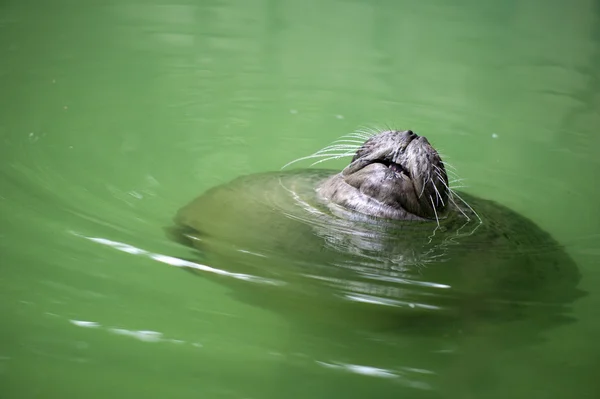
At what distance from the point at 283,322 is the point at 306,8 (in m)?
8.05

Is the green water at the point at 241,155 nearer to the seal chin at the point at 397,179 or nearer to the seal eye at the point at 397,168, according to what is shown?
the seal chin at the point at 397,179

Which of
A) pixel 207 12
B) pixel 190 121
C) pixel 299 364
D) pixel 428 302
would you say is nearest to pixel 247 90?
pixel 190 121

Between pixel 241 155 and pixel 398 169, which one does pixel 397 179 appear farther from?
pixel 241 155

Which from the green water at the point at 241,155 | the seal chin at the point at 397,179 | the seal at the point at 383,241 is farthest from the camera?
the seal chin at the point at 397,179

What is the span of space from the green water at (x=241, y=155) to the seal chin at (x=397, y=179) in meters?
0.91

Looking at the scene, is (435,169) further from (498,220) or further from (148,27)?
(148,27)

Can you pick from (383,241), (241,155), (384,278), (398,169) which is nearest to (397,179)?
(398,169)

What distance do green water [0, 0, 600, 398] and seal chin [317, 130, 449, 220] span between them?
91 centimetres

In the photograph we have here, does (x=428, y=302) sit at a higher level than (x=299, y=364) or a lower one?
higher

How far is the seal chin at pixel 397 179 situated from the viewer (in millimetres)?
4035

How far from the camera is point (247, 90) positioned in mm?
6820

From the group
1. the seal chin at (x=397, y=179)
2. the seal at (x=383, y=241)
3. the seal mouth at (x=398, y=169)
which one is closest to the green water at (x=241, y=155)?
the seal at (x=383, y=241)

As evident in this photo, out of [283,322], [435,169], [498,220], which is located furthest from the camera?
[498,220]

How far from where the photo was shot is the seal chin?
4.04m
